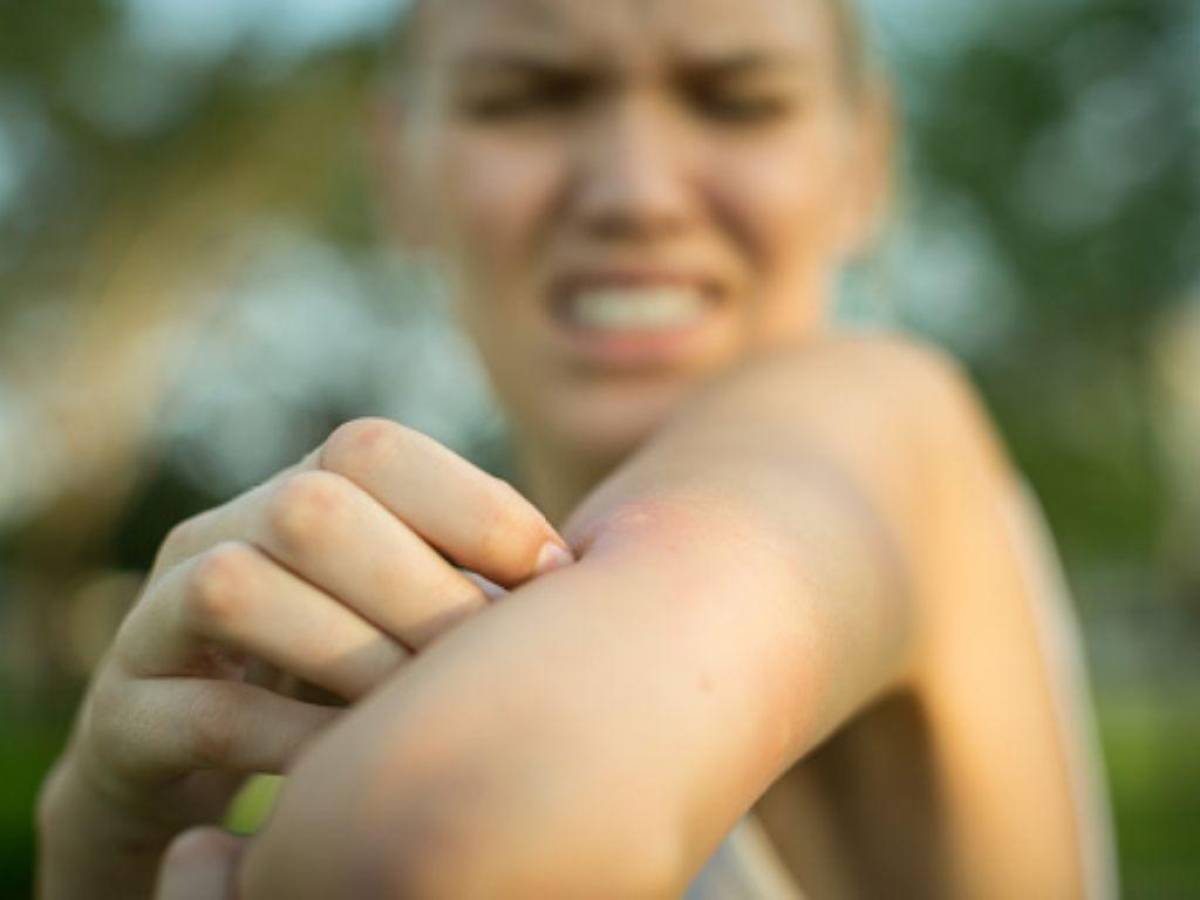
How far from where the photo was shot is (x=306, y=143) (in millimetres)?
18109

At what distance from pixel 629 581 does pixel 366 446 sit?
0.21 meters

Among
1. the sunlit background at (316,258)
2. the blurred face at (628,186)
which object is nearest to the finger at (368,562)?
the blurred face at (628,186)

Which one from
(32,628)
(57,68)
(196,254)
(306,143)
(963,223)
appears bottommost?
(32,628)

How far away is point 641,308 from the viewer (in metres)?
2.22

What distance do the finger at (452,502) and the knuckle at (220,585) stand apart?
0.30 feet

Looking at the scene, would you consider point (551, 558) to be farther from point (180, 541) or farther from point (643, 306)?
point (643, 306)

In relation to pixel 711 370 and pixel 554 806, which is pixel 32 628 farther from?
pixel 554 806

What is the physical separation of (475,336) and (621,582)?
1.69m

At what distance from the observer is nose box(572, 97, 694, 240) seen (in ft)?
6.71

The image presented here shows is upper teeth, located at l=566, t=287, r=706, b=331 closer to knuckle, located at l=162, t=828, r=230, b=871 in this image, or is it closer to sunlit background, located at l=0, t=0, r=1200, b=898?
knuckle, located at l=162, t=828, r=230, b=871

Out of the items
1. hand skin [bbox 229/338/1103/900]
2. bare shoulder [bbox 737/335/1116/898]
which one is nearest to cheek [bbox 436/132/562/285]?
bare shoulder [bbox 737/335/1116/898]

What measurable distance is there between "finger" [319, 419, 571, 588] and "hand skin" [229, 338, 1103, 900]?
4 cm

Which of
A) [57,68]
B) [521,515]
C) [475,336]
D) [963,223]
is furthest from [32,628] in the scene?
[521,515]

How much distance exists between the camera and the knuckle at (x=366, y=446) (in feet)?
2.95
